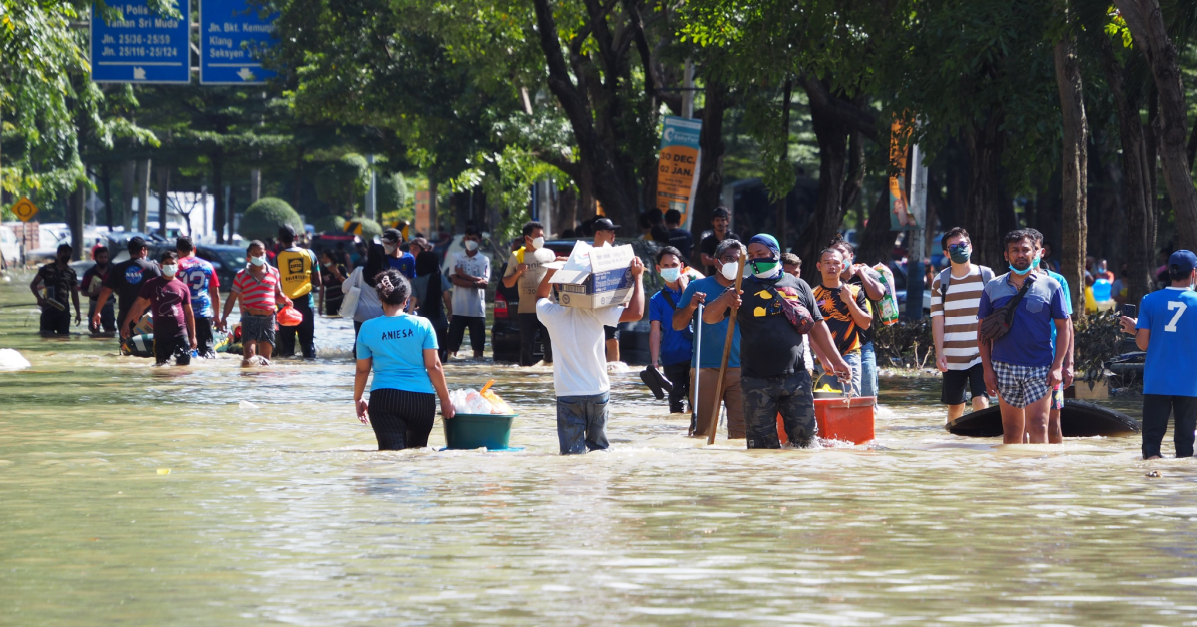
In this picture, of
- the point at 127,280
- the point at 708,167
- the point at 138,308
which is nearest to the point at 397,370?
the point at 138,308

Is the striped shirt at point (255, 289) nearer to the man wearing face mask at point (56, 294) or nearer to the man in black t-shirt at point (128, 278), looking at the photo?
the man in black t-shirt at point (128, 278)

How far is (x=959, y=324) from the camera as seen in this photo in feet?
41.7

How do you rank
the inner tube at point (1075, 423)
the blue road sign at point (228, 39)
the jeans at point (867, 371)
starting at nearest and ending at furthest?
the jeans at point (867, 371) < the inner tube at point (1075, 423) < the blue road sign at point (228, 39)

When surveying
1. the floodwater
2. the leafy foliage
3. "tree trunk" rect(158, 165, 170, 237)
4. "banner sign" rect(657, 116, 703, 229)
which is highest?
"tree trunk" rect(158, 165, 170, 237)

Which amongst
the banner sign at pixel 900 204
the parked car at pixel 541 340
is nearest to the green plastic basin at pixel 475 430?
the parked car at pixel 541 340

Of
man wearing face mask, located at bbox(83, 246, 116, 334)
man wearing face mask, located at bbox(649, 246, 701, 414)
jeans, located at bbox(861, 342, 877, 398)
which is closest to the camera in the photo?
jeans, located at bbox(861, 342, 877, 398)

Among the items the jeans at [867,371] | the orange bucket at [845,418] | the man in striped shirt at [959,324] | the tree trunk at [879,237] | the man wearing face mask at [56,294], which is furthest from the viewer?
the man wearing face mask at [56,294]

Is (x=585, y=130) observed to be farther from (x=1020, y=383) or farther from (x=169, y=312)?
(x=1020, y=383)

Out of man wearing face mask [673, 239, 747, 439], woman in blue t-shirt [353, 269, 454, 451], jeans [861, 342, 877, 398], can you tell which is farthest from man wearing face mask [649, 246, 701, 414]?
woman in blue t-shirt [353, 269, 454, 451]

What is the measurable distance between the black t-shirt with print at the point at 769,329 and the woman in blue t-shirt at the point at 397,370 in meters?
1.99

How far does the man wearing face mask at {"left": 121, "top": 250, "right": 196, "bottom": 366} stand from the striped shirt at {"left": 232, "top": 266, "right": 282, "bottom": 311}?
61 cm

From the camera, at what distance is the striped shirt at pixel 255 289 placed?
754 inches

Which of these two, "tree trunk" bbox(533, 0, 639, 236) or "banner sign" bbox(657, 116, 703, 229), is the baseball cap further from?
"tree trunk" bbox(533, 0, 639, 236)

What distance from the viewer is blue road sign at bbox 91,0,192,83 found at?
35.1m
